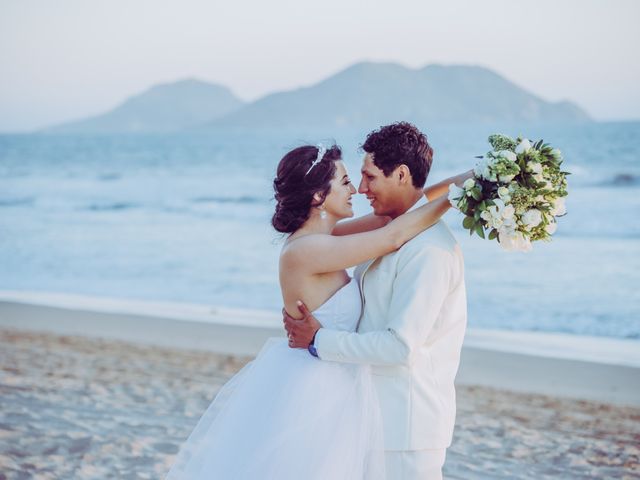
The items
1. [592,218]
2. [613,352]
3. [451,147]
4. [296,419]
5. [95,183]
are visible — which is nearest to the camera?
[296,419]

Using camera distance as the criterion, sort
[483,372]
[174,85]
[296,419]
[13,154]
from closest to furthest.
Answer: [296,419] → [483,372] → [13,154] → [174,85]

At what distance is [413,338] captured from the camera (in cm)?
282

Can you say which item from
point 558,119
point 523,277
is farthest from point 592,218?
point 558,119

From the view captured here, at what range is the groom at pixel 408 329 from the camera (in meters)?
2.85

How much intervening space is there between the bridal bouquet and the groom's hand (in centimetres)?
67

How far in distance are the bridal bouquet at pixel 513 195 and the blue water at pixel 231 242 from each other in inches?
37.1

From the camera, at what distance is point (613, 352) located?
943 cm

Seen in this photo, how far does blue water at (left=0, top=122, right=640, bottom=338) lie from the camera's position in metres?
13.3

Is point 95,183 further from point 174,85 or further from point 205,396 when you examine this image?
point 174,85

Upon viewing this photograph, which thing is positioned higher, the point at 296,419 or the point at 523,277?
the point at 296,419

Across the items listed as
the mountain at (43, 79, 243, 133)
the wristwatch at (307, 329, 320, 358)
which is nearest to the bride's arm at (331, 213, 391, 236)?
the wristwatch at (307, 329, 320, 358)

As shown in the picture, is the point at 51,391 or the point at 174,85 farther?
the point at 174,85

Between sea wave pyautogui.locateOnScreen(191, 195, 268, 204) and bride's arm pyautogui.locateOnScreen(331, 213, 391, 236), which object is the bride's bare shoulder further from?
sea wave pyautogui.locateOnScreen(191, 195, 268, 204)

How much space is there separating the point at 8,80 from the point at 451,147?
79.6ft
